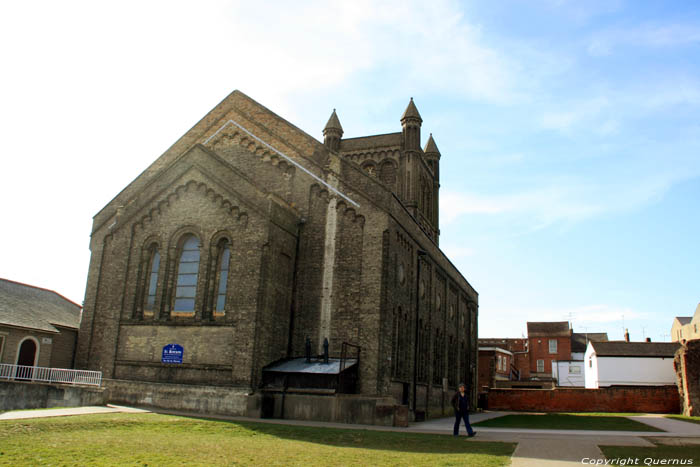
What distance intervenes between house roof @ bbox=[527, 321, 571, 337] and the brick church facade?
206 ft

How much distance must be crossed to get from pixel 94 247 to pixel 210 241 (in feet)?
23.9

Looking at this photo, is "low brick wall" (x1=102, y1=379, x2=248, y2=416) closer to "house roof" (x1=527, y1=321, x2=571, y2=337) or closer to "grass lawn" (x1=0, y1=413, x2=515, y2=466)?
"grass lawn" (x1=0, y1=413, x2=515, y2=466)

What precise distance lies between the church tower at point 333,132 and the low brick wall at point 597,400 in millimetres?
26293

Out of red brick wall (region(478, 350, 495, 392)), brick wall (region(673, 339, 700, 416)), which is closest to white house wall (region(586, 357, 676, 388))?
red brick wall (region(478, 350, 495, 392))

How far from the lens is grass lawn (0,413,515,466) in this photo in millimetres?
10820

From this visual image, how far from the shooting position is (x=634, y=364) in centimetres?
5522

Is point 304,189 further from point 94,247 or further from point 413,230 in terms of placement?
point 94,247

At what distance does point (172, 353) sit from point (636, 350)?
48.5 metres

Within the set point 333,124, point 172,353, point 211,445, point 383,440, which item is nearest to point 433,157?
point 333,124

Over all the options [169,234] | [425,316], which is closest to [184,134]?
[169,234]

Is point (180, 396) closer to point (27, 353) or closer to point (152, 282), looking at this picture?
point (152, 282)

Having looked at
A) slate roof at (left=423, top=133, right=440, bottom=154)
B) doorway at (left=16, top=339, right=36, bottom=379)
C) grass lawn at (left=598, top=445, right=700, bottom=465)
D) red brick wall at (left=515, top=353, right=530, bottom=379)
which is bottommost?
grass lawn at (left=598, top=445, right=700, bottom=465)

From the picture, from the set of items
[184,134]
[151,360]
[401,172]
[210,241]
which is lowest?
[151,360]

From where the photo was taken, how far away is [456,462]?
1137cm
